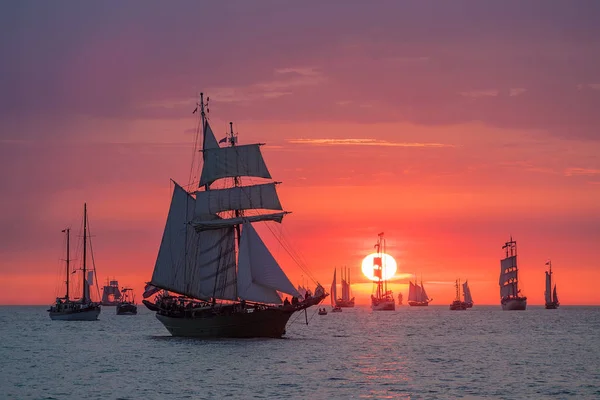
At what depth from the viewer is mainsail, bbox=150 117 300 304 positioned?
12694 centimetres

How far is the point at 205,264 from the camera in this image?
128375 millimetres

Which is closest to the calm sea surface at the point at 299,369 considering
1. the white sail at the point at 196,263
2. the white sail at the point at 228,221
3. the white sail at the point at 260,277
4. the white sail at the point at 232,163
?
the white sail at the point at 260,277

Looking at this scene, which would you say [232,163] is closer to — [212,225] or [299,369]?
[212,225]

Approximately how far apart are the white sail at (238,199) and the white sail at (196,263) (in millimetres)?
3025

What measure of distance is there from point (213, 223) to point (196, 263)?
5.83 metres

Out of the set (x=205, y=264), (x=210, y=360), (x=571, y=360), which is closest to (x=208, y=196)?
(x=205, y=264)

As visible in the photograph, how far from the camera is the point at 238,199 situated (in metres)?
128

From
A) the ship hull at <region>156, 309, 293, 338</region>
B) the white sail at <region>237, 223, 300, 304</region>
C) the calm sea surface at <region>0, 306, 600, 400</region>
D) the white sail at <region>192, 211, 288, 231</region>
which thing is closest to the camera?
the calm sea surface at <region>0, 306, 600, 400</region>

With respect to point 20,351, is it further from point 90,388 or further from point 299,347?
point 90,388

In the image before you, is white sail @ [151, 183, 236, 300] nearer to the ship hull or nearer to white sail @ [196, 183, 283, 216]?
white sail @ [196, 183, 283, 216]

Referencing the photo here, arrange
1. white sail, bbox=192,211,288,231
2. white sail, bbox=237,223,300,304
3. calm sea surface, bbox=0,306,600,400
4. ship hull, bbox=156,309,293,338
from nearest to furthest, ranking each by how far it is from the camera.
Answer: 1. calm sea surface, bbox=0,306,600,400
2. white sail, bbox=237,223,300,304
3. ship hull, bbox=156,309,293,338
4. white sail, bbox=192,211,288,231

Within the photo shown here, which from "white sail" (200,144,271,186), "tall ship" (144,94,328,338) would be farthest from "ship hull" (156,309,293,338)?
"white sail" (200,144,271,186)

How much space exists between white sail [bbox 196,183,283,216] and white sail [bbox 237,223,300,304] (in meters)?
13.3

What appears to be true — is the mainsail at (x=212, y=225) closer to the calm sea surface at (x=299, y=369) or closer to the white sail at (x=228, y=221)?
the white sail at (x=228, y=221)
